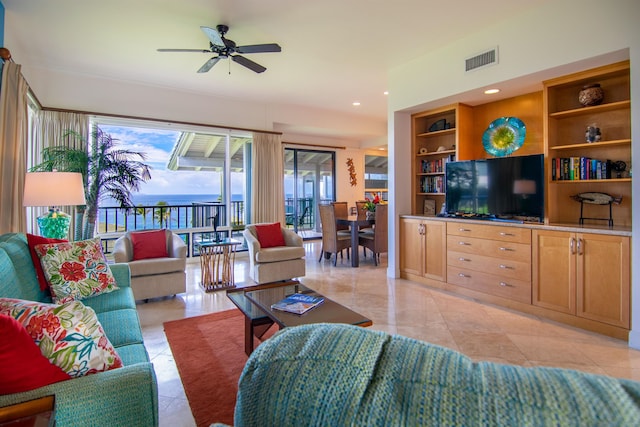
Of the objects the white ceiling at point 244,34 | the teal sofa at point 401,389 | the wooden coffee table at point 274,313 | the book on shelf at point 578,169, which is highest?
the white ceiling at point 244,34

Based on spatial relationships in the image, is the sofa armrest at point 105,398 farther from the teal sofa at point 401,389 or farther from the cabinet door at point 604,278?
the cabinet door at point 604,278

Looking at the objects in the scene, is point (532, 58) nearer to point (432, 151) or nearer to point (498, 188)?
point (498, 188)

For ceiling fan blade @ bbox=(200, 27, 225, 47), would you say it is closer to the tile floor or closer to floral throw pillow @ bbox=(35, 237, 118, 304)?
floral throw pillow @ bbox=(35, 237, 118, 304)

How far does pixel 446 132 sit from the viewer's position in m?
4.54

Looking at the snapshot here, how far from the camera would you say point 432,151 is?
492 centimetres

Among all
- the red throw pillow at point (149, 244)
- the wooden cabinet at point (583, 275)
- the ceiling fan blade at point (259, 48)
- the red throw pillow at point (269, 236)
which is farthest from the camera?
the red throw pillow at point (269, 236)

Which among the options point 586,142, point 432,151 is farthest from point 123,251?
point 586,142

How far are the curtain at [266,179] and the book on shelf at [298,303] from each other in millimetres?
3983

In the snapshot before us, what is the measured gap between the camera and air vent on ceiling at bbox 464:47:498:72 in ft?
11.3

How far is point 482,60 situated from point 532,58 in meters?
0.51

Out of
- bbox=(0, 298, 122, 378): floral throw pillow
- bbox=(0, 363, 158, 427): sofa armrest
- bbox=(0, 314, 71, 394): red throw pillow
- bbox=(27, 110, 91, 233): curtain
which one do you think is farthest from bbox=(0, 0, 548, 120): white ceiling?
bbox=(0, 363, 158, 427): sofa armrest

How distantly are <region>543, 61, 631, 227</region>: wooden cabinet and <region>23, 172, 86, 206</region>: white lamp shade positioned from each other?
14.8 ft

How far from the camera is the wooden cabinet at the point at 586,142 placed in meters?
3.08

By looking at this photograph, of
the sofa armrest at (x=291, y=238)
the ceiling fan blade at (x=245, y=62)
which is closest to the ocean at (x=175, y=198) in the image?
the sofa armrest at (x=291, y=238)
